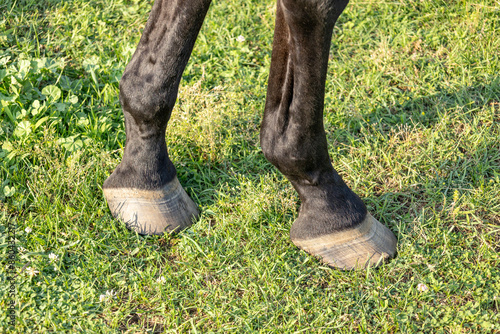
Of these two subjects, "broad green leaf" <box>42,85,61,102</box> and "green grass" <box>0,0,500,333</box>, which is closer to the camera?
"green grass" <box>0,0,500,333</box>

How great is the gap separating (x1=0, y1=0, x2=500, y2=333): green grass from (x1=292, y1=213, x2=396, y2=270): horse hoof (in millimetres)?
49

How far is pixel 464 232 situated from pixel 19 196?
227 cm

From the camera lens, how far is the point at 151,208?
100 inches

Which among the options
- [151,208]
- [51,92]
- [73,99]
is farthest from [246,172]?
[51,92]

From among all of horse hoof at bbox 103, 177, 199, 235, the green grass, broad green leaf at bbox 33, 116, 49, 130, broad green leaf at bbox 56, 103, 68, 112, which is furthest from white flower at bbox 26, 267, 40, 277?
broad green leaf at bbox 56, 103, 68, 112

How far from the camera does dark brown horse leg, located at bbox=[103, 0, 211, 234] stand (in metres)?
2.23

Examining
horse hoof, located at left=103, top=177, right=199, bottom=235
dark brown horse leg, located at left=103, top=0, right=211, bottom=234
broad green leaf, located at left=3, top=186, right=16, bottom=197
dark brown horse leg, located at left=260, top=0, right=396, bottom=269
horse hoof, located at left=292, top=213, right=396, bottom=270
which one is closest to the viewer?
dark brown horse leg, located at left=260, top=0, right=396, bottom=269

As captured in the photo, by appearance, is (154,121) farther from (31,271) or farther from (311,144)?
(31,271)

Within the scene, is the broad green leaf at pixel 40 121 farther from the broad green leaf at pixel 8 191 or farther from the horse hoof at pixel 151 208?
the horse hoof at pixel 151 208

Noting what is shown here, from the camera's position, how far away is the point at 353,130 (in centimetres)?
317

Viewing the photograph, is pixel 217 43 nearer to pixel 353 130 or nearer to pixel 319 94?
pixel 353 130

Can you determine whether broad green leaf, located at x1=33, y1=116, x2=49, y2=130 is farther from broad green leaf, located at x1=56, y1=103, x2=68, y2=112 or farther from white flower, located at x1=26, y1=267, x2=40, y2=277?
white flower, located at x1=26, y1=267, x2=40, y2=277

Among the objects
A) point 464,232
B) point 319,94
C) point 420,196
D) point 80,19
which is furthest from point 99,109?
point 464,232

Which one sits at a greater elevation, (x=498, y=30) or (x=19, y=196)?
(x=498, y=30)
